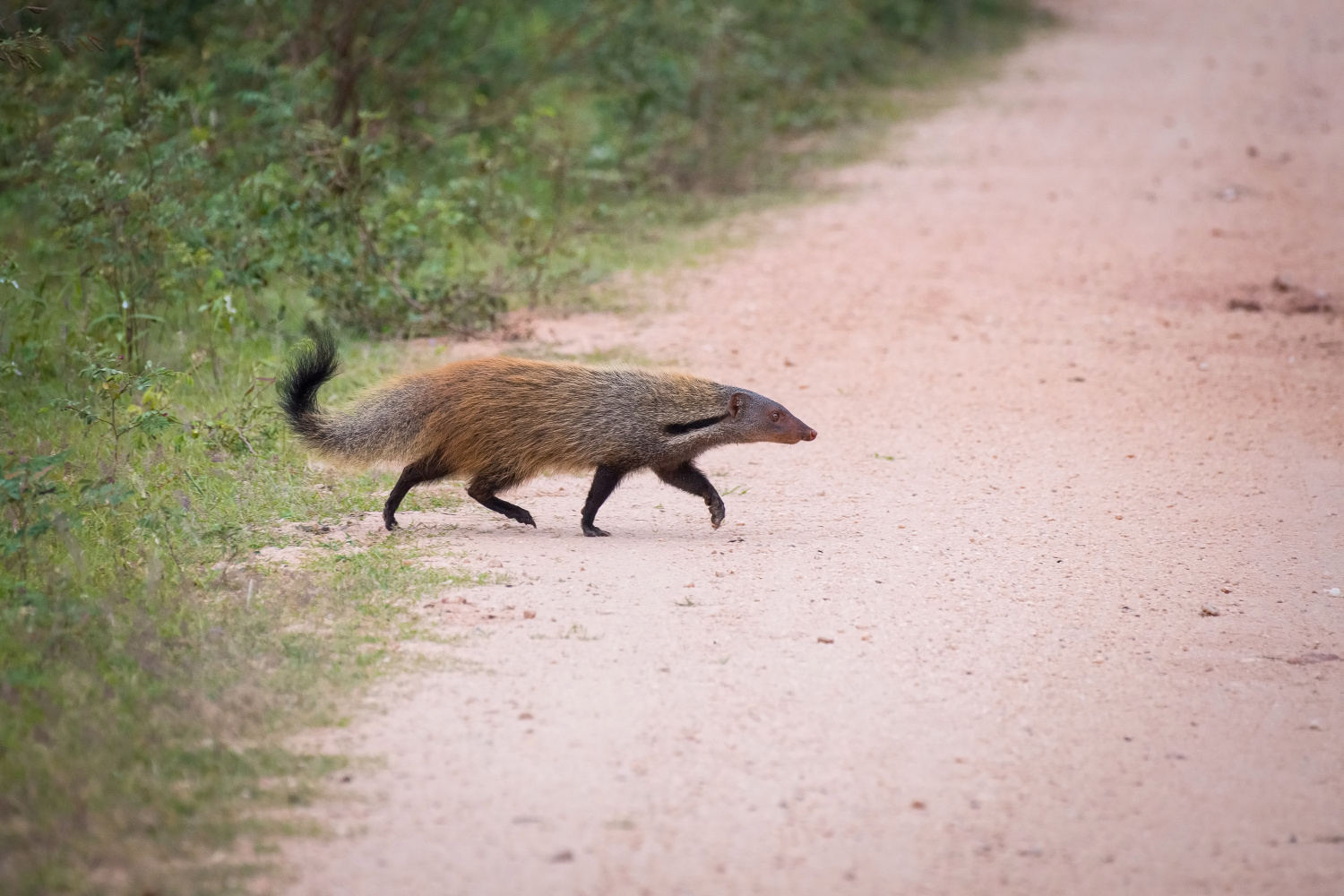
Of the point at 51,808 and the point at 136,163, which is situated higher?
the point at 136,163

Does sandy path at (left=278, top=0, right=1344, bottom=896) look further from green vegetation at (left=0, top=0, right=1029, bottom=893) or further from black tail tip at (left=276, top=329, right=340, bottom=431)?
black tail tip at (left=276, top=329, right=340, bottom=431)

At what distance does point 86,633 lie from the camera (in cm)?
403

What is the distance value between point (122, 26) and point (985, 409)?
723cm

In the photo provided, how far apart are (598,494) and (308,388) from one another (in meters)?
1.27

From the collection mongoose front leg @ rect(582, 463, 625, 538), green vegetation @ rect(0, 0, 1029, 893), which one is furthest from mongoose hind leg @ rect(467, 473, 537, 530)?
green vegetation @ rect(0, 0, 1029, 893)

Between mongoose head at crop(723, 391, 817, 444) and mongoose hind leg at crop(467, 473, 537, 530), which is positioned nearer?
mongoose hind leg at crop(467, 473, 537, 530)

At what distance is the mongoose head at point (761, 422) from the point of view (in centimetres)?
567

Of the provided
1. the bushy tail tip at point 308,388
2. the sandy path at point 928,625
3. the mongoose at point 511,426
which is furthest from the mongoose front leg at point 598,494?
the bushy tail tip at point 308,388

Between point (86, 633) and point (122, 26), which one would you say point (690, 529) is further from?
point (122, 26)

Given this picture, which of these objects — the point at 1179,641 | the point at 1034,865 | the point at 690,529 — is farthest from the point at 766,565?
the point at 1034,865

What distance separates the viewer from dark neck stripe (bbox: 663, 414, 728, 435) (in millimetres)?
5555

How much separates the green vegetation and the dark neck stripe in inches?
49.8

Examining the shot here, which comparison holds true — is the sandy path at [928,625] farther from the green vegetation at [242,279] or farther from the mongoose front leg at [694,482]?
the green vegetation at [242,279]

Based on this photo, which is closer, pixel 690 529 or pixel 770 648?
pixel 770 648
